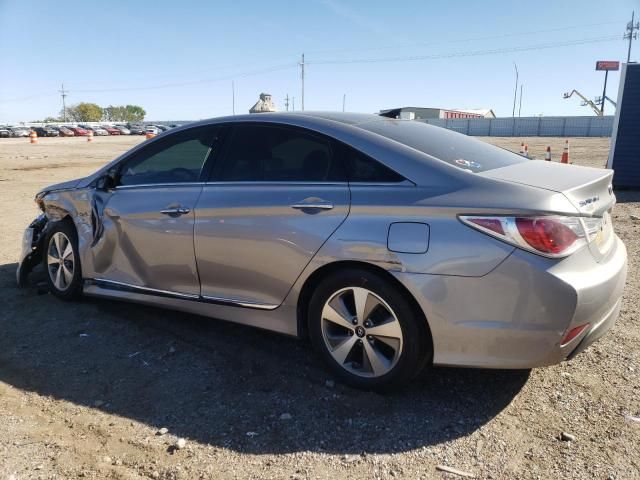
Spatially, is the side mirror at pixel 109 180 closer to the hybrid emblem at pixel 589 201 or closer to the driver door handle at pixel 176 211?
the driver door handle at pixel 176 211

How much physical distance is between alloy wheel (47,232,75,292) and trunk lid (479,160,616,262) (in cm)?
352

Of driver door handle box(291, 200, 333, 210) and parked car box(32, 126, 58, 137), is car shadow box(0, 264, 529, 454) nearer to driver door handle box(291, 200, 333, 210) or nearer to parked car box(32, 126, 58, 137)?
driver door handle box(291, 200, 333, 210)

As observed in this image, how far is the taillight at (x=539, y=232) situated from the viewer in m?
2.49

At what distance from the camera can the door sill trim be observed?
337 cm

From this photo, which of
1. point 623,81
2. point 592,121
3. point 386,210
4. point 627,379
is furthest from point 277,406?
point 592,121

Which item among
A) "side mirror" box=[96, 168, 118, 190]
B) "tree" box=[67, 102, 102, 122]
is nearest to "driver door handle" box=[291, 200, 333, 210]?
"side mirror" box=[96, 168, 118, 190]

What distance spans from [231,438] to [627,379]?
7.88ft

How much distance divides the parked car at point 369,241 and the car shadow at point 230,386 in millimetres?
239

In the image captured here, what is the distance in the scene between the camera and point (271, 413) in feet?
9.45

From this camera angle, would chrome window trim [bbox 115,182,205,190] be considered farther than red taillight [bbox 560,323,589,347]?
Yes

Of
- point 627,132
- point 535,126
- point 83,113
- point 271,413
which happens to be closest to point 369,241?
point 271,413

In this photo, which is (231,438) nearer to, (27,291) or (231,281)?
(231,281)

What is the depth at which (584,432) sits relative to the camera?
266cm

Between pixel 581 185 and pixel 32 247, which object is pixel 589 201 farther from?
pixel 32 247
